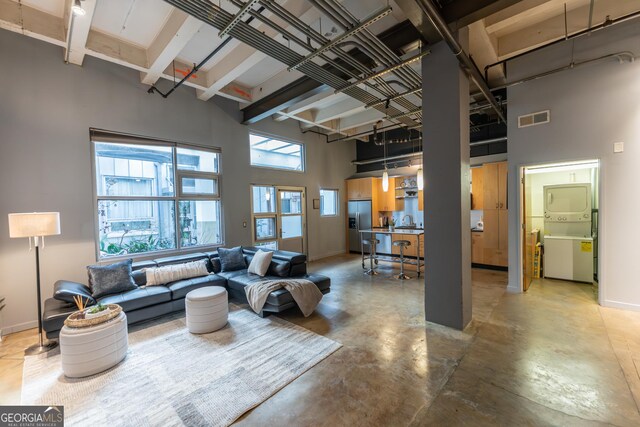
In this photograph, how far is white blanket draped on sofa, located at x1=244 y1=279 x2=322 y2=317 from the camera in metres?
3.52

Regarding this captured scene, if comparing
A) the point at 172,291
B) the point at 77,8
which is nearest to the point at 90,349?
the point at 172,291

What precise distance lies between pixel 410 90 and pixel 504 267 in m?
4.47

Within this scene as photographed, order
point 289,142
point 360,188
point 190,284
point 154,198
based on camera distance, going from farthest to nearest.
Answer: point 360,188 → point 289,142 → point 154,198 → point 190,284

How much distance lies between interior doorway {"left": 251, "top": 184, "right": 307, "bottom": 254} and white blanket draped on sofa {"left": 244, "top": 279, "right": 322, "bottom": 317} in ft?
7.14

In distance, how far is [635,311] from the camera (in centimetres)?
342

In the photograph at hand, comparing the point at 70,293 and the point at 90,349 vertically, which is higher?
the point at 70,293

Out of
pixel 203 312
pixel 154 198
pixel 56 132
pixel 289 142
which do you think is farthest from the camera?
pixel 289 142

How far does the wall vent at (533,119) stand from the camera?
3965mm

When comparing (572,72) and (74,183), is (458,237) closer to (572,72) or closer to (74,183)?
(572,72)

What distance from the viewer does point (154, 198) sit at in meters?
4.60

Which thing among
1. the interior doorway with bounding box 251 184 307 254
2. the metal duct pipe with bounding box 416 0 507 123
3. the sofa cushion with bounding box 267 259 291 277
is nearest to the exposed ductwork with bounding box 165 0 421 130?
the metal duct pipe with bounding box 416 0 507 123

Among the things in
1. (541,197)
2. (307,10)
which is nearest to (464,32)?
(307,10)

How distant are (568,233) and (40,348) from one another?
27.1 ft

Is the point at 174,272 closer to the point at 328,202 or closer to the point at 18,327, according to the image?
the point at 18,327
